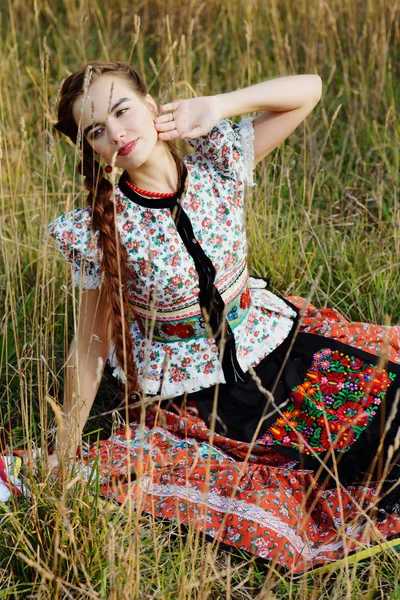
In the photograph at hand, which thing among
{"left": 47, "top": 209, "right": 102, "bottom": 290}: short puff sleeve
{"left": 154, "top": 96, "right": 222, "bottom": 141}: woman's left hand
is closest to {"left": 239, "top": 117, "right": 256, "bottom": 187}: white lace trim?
{"left": 154, "top": 96, "right": 222, "bottom": 141}: woman's left hand

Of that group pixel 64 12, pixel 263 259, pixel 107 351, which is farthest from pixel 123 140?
pixel 64 12

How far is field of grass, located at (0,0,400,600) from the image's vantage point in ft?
5.89

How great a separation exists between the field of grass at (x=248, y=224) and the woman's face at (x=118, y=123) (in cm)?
13

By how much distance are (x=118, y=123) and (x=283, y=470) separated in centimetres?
109

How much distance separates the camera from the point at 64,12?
495 cm

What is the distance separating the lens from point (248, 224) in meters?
3.06

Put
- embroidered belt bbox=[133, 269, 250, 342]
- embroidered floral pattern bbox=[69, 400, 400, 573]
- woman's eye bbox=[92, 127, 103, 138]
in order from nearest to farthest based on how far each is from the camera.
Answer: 1. embroidered floral pattern bbox=[69, 400, 400, 573]
2. woman's eye bbox=[92, 127, 103, 138]
3. embroidered belt bbox=[133, 269, 250, 342]

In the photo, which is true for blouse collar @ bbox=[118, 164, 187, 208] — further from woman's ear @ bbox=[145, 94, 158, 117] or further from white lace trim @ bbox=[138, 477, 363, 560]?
white lace trim @ bbox=[138, 477, 363, 560]

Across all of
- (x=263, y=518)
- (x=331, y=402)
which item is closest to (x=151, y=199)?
(x=331, y=402)

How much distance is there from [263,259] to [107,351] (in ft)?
2.97

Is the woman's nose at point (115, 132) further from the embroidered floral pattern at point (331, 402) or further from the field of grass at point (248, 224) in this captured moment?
the embroidered floral pattern at point (331, 402)

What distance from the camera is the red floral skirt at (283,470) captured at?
2.01 meters

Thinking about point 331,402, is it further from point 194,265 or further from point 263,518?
point 194,265

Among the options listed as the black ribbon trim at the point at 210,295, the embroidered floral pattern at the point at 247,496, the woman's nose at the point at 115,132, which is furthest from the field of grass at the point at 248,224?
the black ribbon trim at the point at 210,295
